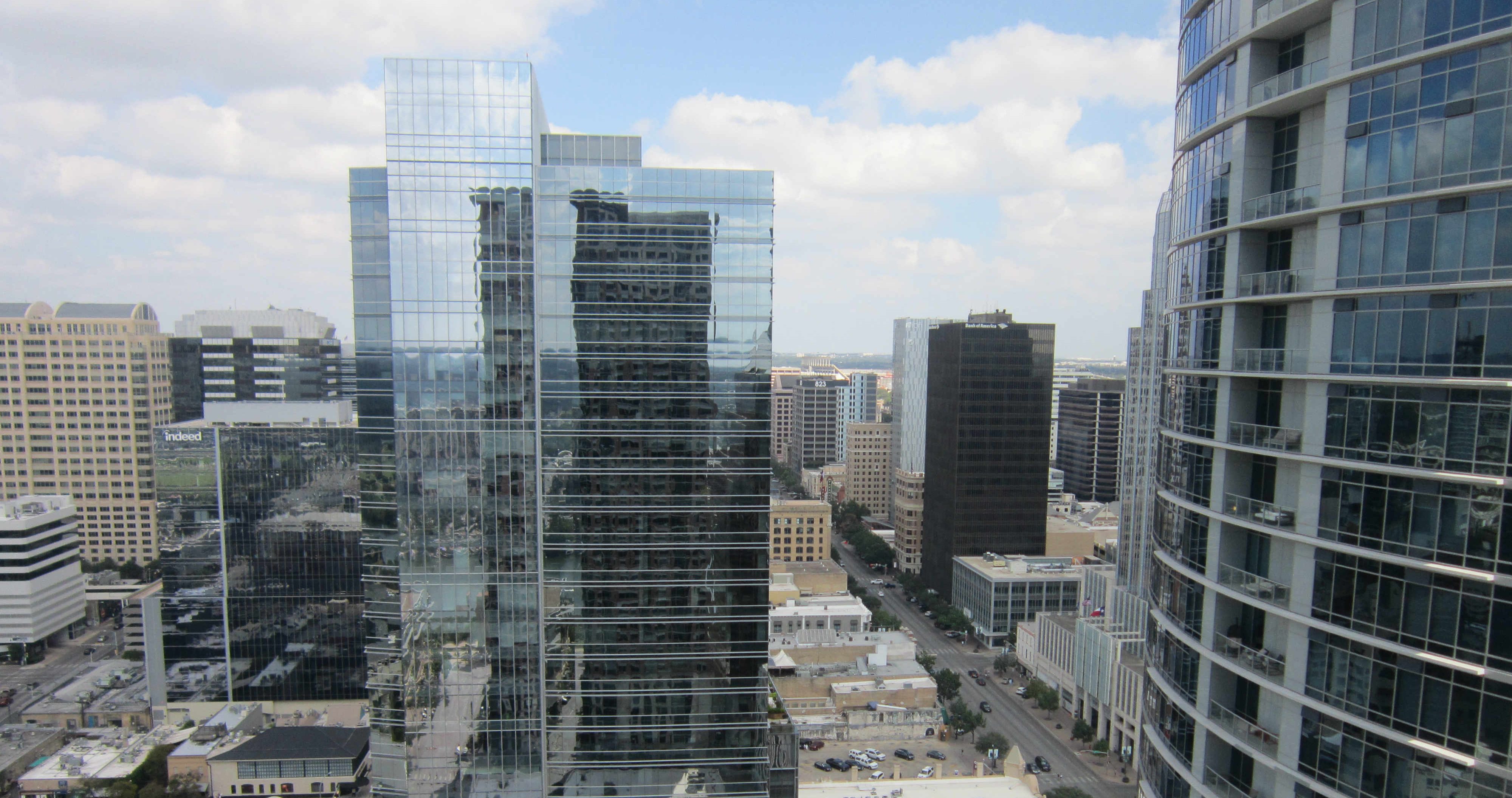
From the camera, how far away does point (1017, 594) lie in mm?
93438

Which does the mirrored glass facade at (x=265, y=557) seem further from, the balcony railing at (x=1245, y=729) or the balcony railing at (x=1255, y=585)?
the balcony railing at (x=1255, y=585)

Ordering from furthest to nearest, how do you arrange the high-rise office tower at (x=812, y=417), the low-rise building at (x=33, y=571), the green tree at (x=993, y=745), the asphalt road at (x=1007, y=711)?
the high-rise office tower at (x=812, y=417)
the low-rise building at (x=33, y=571)
the green tree at (x=993, y=745)
the asphalt road at (x=1007, y=711)

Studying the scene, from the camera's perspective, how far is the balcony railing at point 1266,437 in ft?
58.9

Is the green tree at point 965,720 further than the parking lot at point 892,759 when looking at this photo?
Yes

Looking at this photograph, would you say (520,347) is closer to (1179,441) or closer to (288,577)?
(1179,441)

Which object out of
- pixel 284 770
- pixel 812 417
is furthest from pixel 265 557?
pixel 812 417

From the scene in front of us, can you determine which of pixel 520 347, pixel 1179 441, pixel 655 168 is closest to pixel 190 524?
pixel 520 347

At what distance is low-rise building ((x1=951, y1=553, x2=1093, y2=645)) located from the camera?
93.0 m

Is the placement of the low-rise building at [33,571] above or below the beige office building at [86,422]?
below

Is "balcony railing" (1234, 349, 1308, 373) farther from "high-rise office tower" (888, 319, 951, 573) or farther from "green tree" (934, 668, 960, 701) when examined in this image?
"high-rise office tower" (888, 319, 951, 573)

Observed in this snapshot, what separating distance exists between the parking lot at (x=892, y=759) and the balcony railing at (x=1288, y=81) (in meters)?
50.2

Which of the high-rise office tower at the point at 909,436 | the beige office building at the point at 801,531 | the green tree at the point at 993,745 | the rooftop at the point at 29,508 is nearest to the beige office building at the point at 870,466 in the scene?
the high-rise office tower at the point at 909,436

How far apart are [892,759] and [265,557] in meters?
58.4

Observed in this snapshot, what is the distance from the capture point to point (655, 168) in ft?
126
